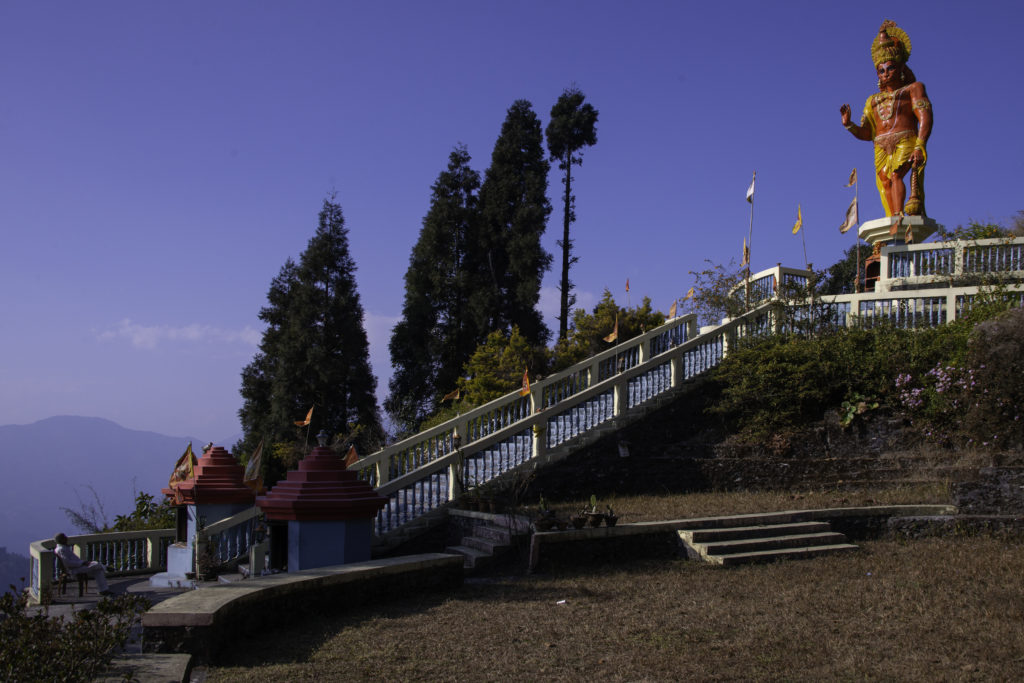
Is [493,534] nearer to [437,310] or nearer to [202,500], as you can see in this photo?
[202,500]

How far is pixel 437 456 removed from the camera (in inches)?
540

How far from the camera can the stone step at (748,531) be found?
9.98m

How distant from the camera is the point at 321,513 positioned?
29.6 ft

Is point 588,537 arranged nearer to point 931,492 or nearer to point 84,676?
point 931,492

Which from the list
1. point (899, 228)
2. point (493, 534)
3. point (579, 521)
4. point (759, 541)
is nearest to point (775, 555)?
point (759, 541)

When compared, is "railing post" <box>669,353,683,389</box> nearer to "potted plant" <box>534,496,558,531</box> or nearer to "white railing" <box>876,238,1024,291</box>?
"white railing" <box>876,238,1024,291</box>

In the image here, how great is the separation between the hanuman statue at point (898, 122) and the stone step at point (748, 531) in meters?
12.8

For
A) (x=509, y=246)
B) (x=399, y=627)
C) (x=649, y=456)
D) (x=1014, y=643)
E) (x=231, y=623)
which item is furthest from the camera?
(x=509, y=246)

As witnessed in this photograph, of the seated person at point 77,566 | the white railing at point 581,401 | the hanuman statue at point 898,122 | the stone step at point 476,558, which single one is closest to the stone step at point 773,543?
the stone step at point 476,558

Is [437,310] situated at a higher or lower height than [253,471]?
→ higher

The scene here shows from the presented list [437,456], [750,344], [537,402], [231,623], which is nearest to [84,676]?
[231,623]

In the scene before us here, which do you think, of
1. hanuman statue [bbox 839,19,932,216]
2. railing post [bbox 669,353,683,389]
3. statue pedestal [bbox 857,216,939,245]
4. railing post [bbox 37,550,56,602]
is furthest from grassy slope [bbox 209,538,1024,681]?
hanuman statue [bbox 839,19,932,216]

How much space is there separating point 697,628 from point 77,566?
857 centimetres

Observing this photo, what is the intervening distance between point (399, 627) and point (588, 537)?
3.36 metres
